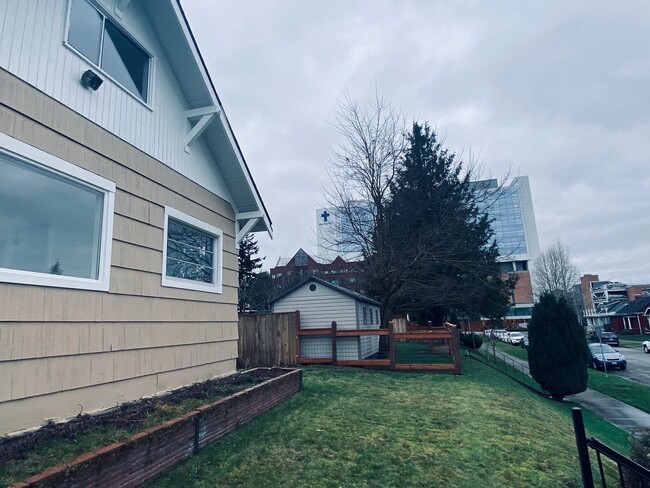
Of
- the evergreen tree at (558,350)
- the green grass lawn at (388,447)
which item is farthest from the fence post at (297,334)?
the evergreen tree at (558,350)

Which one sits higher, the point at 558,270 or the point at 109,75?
the point at 558,270

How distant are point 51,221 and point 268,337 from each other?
353 inches

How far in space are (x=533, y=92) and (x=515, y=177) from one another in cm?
326

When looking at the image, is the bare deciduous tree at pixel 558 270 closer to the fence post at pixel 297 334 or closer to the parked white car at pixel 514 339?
the parked white car at pixel 514 339

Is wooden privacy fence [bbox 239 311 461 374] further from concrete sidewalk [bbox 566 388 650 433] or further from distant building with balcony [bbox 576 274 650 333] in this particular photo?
distant building with balcony [bbox 576 274 650 333]

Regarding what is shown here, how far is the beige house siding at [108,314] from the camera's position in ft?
10.8

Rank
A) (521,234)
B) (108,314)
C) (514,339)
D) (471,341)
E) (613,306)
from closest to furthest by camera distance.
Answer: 1. (108,314)
2. (471,341)
3. (514,339)
4. (613,306)
5. (521,234)

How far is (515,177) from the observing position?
1503 cm

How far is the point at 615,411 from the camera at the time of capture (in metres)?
11.5

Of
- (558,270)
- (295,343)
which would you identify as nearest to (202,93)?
(295,343)

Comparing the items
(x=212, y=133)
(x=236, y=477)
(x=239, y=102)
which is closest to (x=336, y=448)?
(x=236, y=477)

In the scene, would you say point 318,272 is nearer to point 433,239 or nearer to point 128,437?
point 433,239

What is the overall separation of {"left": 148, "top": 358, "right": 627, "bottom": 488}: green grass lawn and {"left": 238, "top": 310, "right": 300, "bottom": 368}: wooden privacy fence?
454 centimetres

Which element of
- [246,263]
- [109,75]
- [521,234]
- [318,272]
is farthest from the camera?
[521,234]
